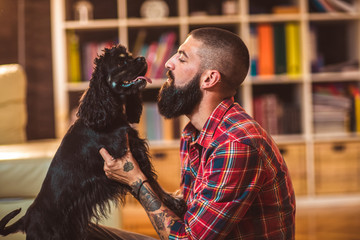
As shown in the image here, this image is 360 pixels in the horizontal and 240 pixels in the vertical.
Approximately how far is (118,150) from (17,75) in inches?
52.3

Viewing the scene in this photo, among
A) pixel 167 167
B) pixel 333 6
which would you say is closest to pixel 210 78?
pixel 167 167

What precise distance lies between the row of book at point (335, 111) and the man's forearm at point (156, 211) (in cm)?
210

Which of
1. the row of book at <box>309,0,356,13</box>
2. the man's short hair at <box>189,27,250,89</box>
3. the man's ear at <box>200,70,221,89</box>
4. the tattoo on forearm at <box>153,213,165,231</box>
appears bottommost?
the tattoo on forearm at <box>153,213,165,231</box>

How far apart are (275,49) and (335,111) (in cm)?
65

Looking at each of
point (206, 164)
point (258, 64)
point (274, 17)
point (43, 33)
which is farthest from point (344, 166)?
point (43, 33)

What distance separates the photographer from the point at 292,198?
117cm

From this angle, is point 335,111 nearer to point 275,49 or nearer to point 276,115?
point 276,115

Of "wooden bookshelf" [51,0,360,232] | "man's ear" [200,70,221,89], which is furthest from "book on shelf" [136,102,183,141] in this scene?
"man's ear" [200,70,221,89]

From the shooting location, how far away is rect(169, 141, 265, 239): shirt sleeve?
3.22 ft

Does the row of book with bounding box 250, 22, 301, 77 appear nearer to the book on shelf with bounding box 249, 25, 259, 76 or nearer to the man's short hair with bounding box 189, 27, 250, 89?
the book on shelf with bounding box 249, 25, 259, 76

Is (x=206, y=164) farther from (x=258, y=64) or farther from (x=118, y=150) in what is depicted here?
(x=258, y=64)

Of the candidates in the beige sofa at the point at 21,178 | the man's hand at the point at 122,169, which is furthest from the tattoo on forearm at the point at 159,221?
the beige sofa at the point at 21,178

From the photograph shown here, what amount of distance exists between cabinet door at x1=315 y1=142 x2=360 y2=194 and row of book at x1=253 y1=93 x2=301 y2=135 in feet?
0.80

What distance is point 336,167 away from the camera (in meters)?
2.83
